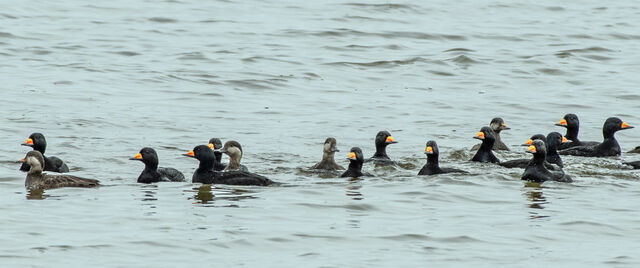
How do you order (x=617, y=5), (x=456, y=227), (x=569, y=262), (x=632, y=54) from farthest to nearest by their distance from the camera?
1. (x=617, y=5)
2. (x=632, y=54)
3. (x=456, y=227)
4. (x=569, y=262)

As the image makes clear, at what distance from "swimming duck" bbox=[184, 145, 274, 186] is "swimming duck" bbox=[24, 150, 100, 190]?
1.61 m

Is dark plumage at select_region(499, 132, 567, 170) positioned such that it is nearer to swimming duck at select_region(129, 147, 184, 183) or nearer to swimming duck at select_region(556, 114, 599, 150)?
swimming duck at select_region(556, 114, 599, 150)

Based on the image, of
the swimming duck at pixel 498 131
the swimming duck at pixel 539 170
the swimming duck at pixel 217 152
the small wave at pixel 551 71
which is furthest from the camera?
the small wave at pixel 551 71

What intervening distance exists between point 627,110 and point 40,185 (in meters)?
15.1

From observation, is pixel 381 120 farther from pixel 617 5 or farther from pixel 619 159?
pixel 617 5

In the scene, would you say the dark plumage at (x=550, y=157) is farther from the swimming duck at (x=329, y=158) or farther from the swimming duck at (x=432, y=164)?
the swimming duck at (x=329, y=158)

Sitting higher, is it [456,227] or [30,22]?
[30,22]

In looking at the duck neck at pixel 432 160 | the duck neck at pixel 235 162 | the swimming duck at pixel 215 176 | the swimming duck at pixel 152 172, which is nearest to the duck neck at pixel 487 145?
the duck neck at pixel 432 160

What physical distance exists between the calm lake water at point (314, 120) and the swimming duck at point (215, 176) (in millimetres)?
234

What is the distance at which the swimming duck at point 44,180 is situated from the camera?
17.4m

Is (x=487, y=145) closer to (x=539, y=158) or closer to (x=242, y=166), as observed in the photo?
(x=539, y=158)

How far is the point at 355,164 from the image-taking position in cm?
1880

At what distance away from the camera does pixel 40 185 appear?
17.4 m

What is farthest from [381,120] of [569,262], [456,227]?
[569,262]
